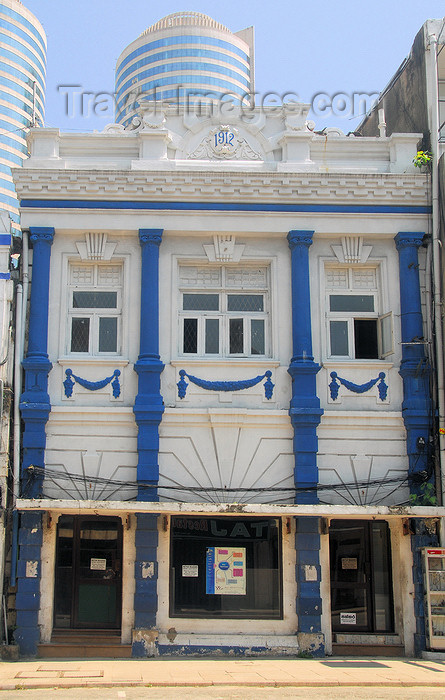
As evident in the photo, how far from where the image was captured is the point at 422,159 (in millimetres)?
16125

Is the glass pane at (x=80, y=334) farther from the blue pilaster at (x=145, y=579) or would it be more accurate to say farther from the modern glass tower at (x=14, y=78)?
the modern glass tower at (x=14, y=78)

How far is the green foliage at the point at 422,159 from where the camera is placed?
16.1m

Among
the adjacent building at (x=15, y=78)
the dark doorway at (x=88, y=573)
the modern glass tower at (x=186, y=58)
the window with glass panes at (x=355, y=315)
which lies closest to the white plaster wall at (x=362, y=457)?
the window with glass panes at (x=355, y=315)

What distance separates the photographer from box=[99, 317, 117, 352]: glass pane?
51.3ft

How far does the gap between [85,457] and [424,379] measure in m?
6.51

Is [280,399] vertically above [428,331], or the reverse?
[428,331]

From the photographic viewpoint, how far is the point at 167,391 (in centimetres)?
1510

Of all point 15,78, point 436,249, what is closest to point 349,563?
point 436,249

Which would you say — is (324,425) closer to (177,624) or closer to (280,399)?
(280,399)

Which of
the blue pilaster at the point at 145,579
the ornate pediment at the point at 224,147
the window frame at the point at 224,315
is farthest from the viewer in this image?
the ornate pediment at the point at 224,147

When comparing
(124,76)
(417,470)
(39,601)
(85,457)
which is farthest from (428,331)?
(124,76)

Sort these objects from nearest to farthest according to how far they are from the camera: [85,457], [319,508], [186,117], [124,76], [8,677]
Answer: [8,677] → [319,508] → [85,457] → [186,117] → [124,76]

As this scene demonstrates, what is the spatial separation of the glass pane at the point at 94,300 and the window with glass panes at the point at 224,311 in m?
1.37

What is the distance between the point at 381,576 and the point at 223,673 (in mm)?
3998
